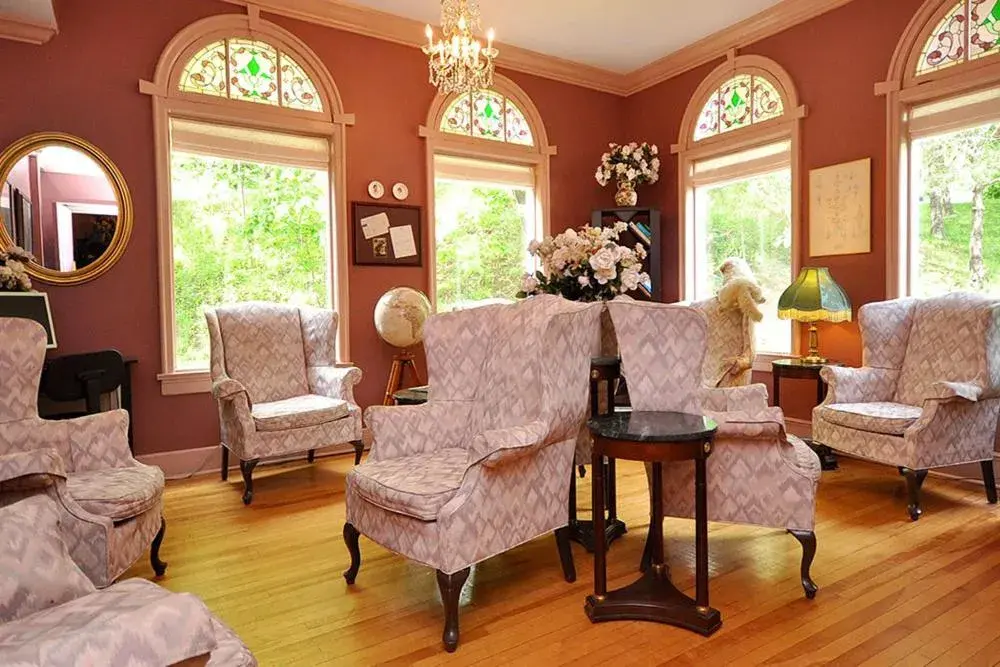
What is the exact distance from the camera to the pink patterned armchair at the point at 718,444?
2504 mm

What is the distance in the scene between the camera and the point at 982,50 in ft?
13.0

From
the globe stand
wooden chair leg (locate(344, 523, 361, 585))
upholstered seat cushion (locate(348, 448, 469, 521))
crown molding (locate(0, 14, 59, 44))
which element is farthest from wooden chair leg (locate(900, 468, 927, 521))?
crown molding (locate(0, 14, 59, 44))

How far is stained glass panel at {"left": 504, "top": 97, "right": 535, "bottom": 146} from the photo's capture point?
5.77 meters

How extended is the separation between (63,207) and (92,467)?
2.23 metres

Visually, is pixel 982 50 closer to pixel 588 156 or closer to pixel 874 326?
pixel 874 326

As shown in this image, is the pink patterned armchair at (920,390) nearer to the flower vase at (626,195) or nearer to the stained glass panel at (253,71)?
the flower vase at (626,195)

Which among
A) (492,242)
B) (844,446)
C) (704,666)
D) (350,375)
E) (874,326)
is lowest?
(704,666)

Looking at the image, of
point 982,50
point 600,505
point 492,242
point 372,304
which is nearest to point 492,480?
point 600,505

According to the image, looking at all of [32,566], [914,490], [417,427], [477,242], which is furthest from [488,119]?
[32,566]

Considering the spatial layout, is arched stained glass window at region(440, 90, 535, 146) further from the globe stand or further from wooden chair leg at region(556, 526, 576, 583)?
wooden chair leg at region(556, 526, 576, 583)

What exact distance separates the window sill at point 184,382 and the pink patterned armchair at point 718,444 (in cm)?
320

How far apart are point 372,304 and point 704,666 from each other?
12.3ft

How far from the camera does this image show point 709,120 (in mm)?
5676

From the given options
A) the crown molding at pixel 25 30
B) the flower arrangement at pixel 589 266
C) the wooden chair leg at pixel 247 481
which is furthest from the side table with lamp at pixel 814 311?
the crown molding at pixel 25 30
